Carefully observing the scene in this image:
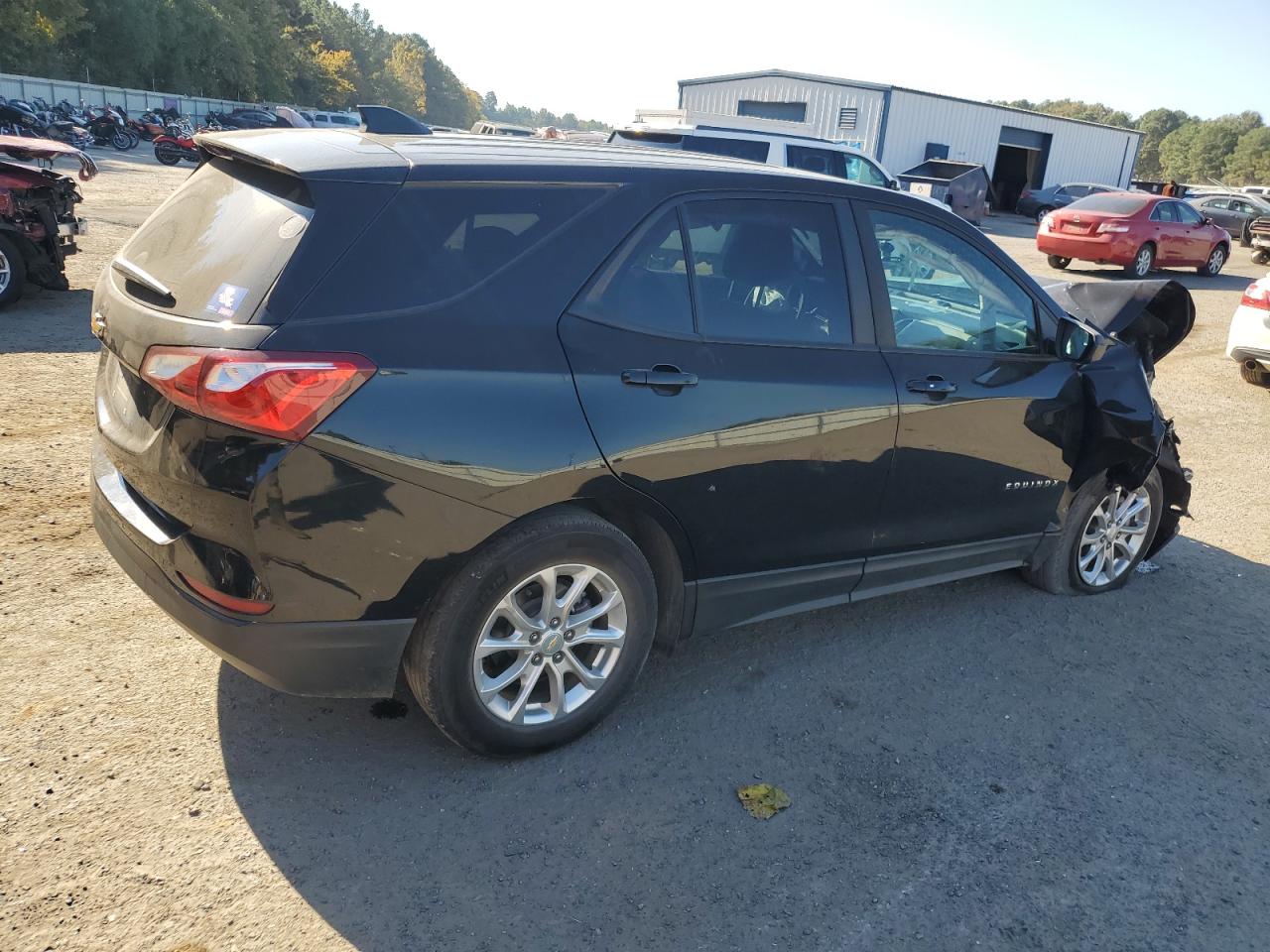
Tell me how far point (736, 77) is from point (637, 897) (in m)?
42.0

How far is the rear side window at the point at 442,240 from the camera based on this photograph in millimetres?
2666

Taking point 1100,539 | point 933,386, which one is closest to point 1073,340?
point 933,386

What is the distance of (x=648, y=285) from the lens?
313cm

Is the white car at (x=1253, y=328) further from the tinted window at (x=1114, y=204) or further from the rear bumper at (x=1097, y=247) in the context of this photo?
the tinted window at (x=1114, y=204)

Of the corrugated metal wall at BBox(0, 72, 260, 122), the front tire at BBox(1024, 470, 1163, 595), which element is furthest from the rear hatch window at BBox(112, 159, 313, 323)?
the corrugated metal wall at BBox(0, 72, 260, 122)

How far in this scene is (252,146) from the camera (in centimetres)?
306

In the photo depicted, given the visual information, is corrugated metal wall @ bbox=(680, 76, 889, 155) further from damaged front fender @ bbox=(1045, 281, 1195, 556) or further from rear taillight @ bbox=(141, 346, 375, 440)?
rear taillight @ bbox=(141, 346, 375, 440)

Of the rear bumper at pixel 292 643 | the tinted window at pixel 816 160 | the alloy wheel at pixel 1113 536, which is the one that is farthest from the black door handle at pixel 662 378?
the tinted window at pixel 816 160

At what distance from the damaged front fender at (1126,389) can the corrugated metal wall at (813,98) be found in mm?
31689

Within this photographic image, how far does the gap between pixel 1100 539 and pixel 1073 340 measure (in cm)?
118

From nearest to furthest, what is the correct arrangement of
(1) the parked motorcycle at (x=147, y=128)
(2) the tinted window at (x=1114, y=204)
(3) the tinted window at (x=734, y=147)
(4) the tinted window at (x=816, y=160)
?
1. (3) the tinted window at (x=734, y=147)
2. (4) the tinted window at (x=816, y=160)
3. (2) the tinted window at (x=1114, y=204)
4. (1) the parked motorcycle at (x=147, y=128)

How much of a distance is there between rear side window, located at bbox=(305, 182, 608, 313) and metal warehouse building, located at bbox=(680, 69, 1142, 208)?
108 ft

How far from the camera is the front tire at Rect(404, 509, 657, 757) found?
2863 millimetres

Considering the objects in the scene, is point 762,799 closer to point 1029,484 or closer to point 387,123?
point 1029,484
